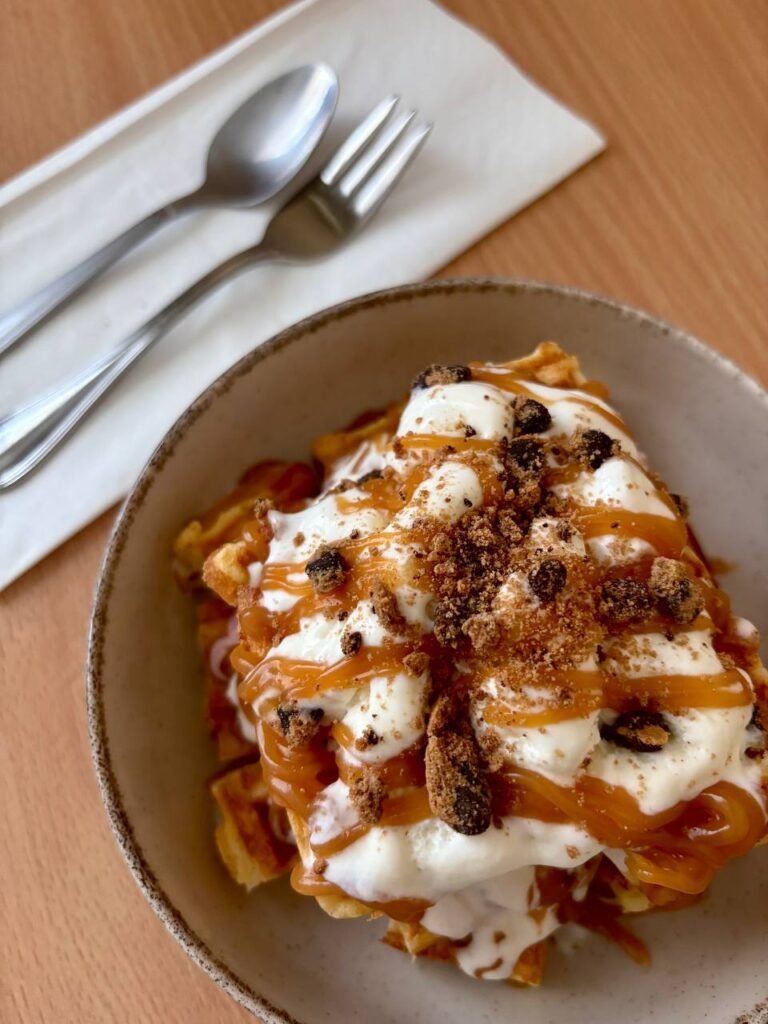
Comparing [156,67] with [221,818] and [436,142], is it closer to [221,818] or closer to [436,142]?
[436,142]

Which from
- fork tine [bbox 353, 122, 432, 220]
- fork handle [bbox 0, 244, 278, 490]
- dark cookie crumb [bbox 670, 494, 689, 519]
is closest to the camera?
dark cookie crumb [bbox 670, 494, 689, 519]

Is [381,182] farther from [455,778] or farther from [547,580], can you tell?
[455,778]

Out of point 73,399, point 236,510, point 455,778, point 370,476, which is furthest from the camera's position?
point 73,399

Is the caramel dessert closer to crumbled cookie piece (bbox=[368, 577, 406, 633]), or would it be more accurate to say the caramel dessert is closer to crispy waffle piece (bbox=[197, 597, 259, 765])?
→ crumbled cookie piece (bbox=[368, 577, 406, 633])

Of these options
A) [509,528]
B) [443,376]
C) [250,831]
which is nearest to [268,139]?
[443,376]

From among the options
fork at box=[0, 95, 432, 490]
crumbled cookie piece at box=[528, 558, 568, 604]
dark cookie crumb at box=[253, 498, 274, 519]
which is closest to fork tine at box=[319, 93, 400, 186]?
fork at box=[0, 95, 432, 490]

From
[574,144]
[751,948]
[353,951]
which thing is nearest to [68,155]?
[574,144]

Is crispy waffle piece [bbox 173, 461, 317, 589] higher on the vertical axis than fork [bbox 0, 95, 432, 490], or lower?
lower

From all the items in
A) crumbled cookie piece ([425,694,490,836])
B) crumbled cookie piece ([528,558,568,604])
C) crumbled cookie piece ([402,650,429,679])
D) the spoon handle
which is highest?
the spoon handle
